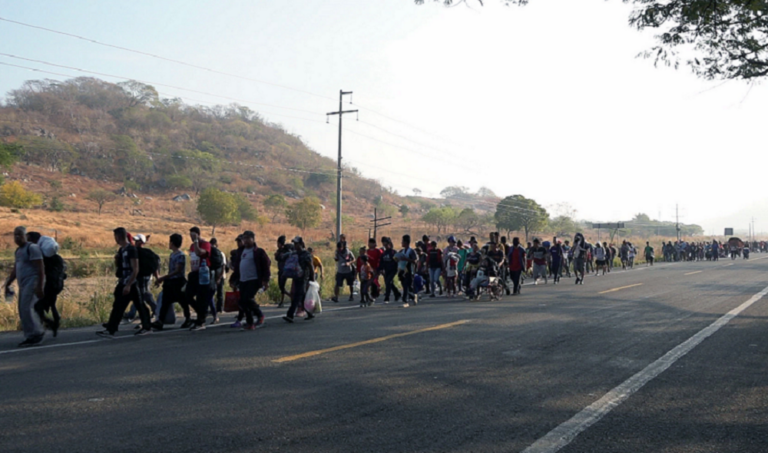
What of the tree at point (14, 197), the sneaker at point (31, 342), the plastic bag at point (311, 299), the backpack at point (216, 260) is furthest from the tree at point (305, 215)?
the sneaker at point (31, 342)

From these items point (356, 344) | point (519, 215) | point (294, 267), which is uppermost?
point (519, 215)

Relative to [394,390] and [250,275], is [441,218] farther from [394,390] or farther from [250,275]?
[394,390]

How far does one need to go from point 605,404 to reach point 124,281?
7847 mm

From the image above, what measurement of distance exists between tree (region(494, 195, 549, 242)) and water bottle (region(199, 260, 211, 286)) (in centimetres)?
8891

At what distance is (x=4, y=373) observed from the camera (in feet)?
24.7

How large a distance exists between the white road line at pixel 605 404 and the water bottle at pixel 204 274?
746 cm

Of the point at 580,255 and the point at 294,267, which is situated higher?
the point at 580,255

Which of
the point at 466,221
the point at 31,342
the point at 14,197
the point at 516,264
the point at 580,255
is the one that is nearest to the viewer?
the point at 31,342

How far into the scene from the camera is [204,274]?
1147 cm

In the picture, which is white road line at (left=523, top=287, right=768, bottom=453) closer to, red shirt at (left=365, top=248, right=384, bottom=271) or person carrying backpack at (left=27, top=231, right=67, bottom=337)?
person carrying backpack at (left=27, top=231, right=67, bottom=337)

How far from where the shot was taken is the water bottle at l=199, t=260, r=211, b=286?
37.6 feet

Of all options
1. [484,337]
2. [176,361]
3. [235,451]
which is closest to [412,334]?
[484,337]

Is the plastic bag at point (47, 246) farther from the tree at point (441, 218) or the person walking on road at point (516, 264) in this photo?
the tree at point (441, 218)

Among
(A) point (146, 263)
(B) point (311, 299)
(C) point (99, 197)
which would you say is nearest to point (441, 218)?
(C) point (99, 197)
